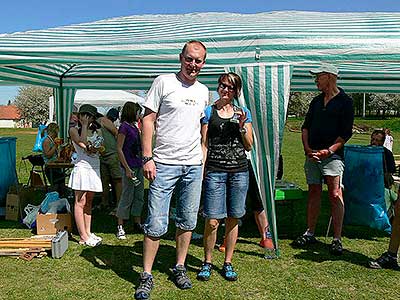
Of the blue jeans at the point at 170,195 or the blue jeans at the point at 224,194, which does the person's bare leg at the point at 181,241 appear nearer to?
the blue jeans at the point at 170,195

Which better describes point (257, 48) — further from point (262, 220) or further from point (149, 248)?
point (149, 248)

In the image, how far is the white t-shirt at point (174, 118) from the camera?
3.34 meters

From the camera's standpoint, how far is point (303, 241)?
4793 millimetres

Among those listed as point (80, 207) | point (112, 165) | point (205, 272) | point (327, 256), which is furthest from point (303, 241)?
point (112, 165)

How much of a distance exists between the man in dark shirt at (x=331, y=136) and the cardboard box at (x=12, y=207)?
12.2ft

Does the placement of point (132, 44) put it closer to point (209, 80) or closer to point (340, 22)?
point (340, 22)

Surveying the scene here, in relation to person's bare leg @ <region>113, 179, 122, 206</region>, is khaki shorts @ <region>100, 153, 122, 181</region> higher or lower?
higher

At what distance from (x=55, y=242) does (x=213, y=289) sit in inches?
64.6

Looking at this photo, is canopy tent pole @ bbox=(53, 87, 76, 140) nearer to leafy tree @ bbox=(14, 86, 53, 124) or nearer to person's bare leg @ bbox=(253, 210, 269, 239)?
person's bare leg @ bbox=(253, 210, 269, 239)

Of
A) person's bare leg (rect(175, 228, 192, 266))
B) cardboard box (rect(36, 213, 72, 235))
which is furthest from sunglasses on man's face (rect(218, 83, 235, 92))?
cardboard box (rect(36, 213, 72, 235))

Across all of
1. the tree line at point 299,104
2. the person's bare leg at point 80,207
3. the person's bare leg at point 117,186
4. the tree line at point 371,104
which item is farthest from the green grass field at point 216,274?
the tree line at point 371,104

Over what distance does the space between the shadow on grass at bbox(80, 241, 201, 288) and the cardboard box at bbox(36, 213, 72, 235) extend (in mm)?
573

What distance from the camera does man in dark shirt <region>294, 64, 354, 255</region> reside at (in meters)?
4.37

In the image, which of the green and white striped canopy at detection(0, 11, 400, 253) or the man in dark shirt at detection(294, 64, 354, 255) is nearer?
the green and white striped canopy at detection(0, 11, 400, 253)
